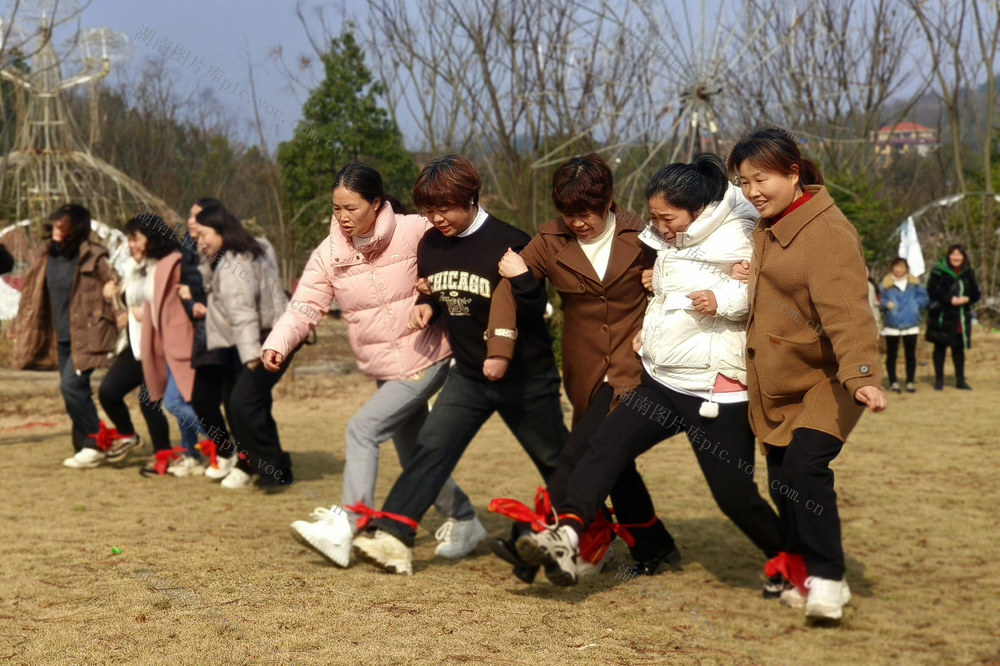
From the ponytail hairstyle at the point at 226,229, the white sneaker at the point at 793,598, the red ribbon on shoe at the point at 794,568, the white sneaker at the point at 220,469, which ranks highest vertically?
the ponytail hairstyle at the point at 226,229

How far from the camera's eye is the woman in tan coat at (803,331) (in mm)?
3881

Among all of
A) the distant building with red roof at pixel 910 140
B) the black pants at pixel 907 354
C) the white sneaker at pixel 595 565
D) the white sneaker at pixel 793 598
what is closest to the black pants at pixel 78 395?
the white sneaker at pixel 595 565

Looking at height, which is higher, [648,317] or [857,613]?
[648,317]

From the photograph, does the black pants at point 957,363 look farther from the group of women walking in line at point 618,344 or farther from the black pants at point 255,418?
the group of women walking in line at point 618,344

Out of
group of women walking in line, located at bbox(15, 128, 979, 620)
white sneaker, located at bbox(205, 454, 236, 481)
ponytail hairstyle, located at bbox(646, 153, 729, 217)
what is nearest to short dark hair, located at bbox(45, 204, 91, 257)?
white sneaker, located at bbox(205, 454, 236, 481)

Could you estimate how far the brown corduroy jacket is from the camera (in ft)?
14.5

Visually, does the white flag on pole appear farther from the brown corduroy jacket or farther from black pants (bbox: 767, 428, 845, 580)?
black pants (bbox: 767, 428, 845, 580)

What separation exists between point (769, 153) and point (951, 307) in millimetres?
9321

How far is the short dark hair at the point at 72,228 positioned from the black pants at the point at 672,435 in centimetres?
477

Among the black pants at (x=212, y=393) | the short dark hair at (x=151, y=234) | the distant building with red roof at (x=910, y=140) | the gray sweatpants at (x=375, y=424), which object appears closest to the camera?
the gray sweatpants at (x=375, y=424)

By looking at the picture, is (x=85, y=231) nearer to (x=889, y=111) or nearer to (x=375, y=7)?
(x=375, y=7)

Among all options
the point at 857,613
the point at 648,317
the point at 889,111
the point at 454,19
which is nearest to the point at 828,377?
the point at 648,317

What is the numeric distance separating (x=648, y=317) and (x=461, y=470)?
3.75m

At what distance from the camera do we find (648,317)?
4.33 meters
